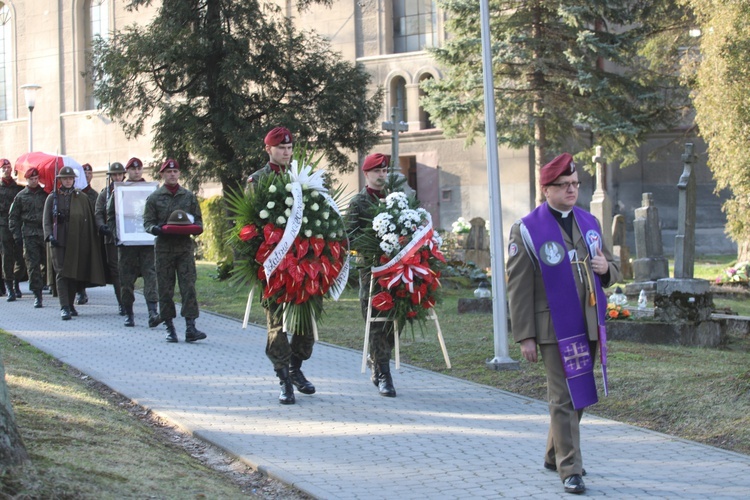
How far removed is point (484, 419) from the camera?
25.8ft

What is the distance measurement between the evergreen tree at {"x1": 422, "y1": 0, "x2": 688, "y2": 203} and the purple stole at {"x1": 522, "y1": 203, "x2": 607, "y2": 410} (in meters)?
18.9

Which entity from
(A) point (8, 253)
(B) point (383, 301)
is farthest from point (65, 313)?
(B) point (383, 301)

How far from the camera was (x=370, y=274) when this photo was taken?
29.8ft

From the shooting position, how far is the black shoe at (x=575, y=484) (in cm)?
570

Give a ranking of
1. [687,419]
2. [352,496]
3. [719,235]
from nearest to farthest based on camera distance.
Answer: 1. [352,496]
2. [687,419]
3. [719,235]

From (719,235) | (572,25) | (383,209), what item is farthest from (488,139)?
(719,235)

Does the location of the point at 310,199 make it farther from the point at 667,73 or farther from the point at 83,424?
the point at 667,73

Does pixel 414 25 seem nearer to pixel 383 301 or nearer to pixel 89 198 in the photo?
pixel 89 198

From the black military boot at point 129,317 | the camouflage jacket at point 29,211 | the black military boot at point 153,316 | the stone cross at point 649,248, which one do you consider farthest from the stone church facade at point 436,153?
the black military boot at point 153,316

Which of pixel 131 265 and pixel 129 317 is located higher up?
pixel 131 265

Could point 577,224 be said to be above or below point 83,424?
above

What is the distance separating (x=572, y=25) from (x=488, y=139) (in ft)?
50.2

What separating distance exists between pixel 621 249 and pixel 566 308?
17.6 m

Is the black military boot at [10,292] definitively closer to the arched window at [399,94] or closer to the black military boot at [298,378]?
the black military boot at [298,378]
